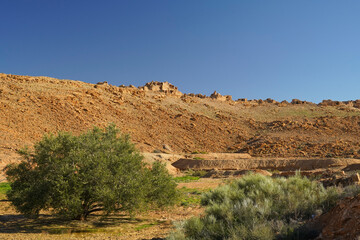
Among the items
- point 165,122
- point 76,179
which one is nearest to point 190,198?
point 76,179

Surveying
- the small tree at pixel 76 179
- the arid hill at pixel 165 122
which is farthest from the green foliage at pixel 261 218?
the arid hill at pixel 165 122

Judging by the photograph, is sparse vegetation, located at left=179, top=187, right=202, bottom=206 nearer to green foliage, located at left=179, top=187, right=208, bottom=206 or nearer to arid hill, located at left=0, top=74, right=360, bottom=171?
green foliage, located at left=179, top=187, right=208, bottom=206

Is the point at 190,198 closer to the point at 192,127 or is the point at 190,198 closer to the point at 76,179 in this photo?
the point at 76,179

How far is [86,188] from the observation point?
342 inches

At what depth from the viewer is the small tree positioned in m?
8.55

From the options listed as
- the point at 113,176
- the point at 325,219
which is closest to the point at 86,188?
the point at 113,176

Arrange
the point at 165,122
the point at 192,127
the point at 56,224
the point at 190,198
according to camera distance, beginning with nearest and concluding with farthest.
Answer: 1. the point at 56,224
2. the point at 190,198
3. the point at 165,122
4. the point at 192,127

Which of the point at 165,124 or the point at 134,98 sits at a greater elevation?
the point at 134,98

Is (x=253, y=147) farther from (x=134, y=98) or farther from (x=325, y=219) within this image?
(x=325, y=219)

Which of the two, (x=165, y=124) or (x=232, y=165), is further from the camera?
(x=165, y=124)

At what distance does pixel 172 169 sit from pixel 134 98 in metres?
28.0

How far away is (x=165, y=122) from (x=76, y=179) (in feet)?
131

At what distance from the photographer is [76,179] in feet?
28.3

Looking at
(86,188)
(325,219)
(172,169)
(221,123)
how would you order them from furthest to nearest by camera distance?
(221,123) → (172,169) → (86,188) → (325,219)
